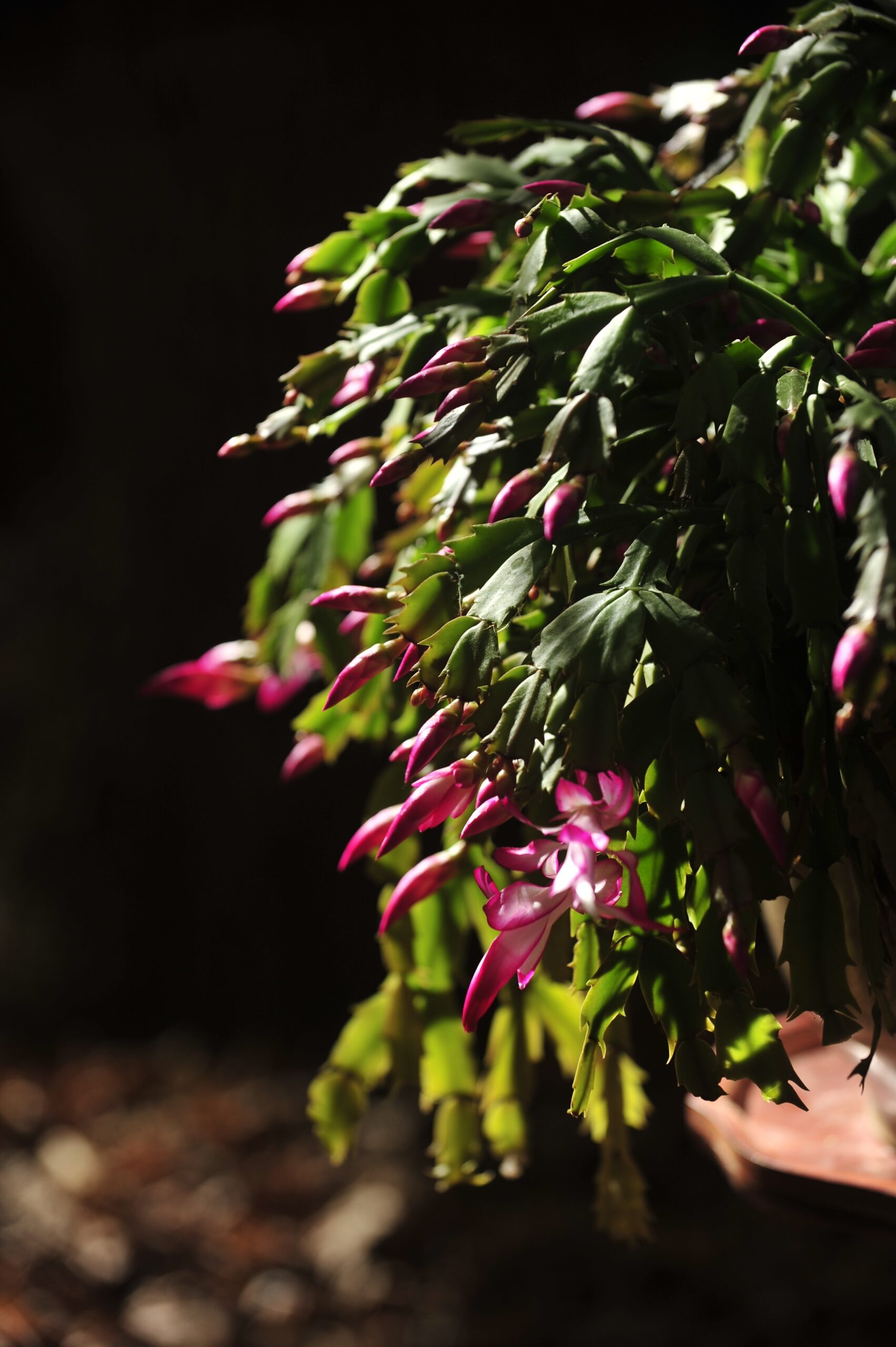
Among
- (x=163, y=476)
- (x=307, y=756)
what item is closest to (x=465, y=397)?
(x=307, y=756)

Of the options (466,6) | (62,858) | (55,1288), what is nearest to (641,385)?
(466,6)

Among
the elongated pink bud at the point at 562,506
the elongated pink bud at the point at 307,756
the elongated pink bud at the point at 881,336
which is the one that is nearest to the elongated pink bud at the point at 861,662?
the elongated pink bud at the point at 562,506

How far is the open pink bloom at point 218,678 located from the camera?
2.46 feet

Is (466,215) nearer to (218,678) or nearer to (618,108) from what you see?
(618,108)

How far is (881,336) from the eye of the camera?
1.59 feet

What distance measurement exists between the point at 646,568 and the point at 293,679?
35 centimetres

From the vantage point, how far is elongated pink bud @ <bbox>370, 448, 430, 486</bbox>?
456mm

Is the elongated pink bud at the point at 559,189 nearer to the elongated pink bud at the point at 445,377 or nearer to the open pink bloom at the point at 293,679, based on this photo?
the elongated pink bud at the point at 445,377

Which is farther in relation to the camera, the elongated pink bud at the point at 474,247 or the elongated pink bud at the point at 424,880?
the elongated pink bud at the point at 474,247

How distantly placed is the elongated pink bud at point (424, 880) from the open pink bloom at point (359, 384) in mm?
237

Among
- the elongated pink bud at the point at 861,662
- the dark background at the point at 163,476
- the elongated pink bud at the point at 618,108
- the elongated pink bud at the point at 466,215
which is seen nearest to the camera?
the elongated pink bud at the point at 861,662

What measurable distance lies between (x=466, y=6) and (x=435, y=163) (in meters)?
1.15

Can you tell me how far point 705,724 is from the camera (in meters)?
0.38

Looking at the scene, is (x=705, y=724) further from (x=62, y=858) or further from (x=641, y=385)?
(x=62, y=858)
